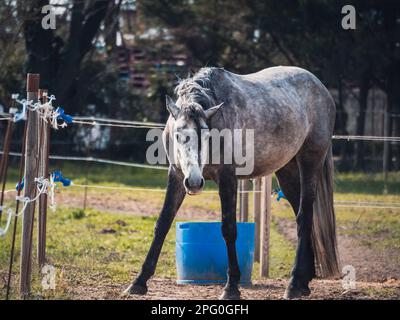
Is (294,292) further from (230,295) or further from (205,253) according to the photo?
(205,253)

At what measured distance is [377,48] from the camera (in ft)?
63.0

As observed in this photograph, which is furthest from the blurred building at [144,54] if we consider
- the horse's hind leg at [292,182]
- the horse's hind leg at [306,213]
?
the horse's hind leg at [306,213]

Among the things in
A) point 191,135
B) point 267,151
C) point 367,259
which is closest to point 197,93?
point 191,135

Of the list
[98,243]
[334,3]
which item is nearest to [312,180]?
[98,243]

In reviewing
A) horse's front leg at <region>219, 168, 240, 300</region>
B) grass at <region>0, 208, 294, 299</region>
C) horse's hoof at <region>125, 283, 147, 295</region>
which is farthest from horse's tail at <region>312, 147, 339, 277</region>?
horse's hoof at <region>125, 283, 147, 295</region>

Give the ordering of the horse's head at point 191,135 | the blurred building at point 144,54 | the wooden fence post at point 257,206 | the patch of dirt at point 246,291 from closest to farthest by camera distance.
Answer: the horse's head at point 191,135
the patch of dirt at point 246,291
the wooden fence post at point 257,206
the blurred building at point 144,54

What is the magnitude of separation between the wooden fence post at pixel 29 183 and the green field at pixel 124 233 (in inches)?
7.2

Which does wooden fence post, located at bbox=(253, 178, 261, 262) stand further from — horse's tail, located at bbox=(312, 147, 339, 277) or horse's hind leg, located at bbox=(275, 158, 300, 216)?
horse's tail, located at bbox=(312, 147, 339, 277)

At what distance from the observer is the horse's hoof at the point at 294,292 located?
6.39 m

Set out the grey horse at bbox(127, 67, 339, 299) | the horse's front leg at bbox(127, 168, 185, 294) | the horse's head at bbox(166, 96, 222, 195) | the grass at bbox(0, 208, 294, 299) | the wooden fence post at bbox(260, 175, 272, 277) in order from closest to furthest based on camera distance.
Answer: the horse's head at bbox(166, 96, 222, 195)
the grey horse at bbox(127, 67, 339, 299)
the horse's front leg at bbox(127, 168, 185, 294)
the grass at bbox(0, 208, 294, 299)
the wooden fence post at bbox(260, 175, 272, 277)

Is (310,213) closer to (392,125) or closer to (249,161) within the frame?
(249,161)

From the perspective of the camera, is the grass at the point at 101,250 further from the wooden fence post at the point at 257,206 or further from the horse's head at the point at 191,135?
the horse's head at the point at 191,135

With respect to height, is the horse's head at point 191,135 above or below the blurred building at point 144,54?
below

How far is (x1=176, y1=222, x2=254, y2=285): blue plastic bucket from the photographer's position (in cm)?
704
